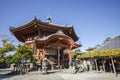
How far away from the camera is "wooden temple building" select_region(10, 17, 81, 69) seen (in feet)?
62.2

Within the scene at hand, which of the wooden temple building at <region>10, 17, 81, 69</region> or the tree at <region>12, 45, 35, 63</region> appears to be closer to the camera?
the tree at <region>12, 45, 35, 63</region>

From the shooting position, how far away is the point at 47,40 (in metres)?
17.8

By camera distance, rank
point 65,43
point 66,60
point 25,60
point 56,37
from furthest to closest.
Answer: point 66,60 < point 65,43 < point 56,37 < point 25,60

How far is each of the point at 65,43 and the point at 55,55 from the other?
10.5 feet

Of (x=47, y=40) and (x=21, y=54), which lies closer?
(x=21, y=54)

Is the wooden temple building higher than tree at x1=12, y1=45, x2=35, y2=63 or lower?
higher

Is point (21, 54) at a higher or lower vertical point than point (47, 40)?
lower

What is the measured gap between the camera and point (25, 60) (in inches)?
599

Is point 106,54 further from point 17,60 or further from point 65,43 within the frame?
point 17,60

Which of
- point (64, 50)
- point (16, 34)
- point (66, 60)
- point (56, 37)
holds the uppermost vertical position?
point (16, 34)

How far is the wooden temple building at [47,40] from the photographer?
18950mm

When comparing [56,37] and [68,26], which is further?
[68,26]

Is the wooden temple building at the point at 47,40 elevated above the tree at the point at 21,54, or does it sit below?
above

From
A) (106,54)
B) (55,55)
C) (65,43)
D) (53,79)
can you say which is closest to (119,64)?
(106,54)
